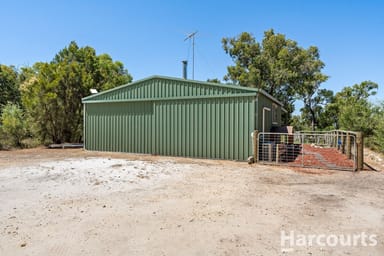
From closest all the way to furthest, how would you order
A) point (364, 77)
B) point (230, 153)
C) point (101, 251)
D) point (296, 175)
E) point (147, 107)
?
point (101, 251) < point (296, 175) < point (230, 153) < point (147, 107) < point (364, 77)

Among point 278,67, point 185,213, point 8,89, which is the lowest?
point 185,213

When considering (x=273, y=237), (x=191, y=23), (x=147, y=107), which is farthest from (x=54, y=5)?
(x=273, y=237)

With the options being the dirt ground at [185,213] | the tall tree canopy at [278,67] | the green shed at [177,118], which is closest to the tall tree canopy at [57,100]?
the green shed at [177,118]

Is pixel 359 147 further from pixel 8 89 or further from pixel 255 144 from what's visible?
pixel 8 89

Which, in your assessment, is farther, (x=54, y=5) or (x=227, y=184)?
(x=54, y=5)

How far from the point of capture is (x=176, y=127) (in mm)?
9086

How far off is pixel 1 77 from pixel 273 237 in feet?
90.7

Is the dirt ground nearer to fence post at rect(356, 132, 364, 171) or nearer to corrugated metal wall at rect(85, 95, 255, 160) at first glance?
fence post at rect(356, 132, 364, 171)

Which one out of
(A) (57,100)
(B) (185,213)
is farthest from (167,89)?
(A) (57,100)

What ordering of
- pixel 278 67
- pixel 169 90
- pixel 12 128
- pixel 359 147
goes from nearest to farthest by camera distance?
1. pixel 359 147
2. pixel 169 90
3. pixel 12 128
4. pixel 278 67

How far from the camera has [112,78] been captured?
19.7 meters

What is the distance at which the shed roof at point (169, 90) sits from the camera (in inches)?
316

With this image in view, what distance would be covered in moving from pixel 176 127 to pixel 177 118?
35cm

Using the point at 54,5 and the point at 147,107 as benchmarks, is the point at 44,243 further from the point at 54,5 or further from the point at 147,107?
the point at 54,5
